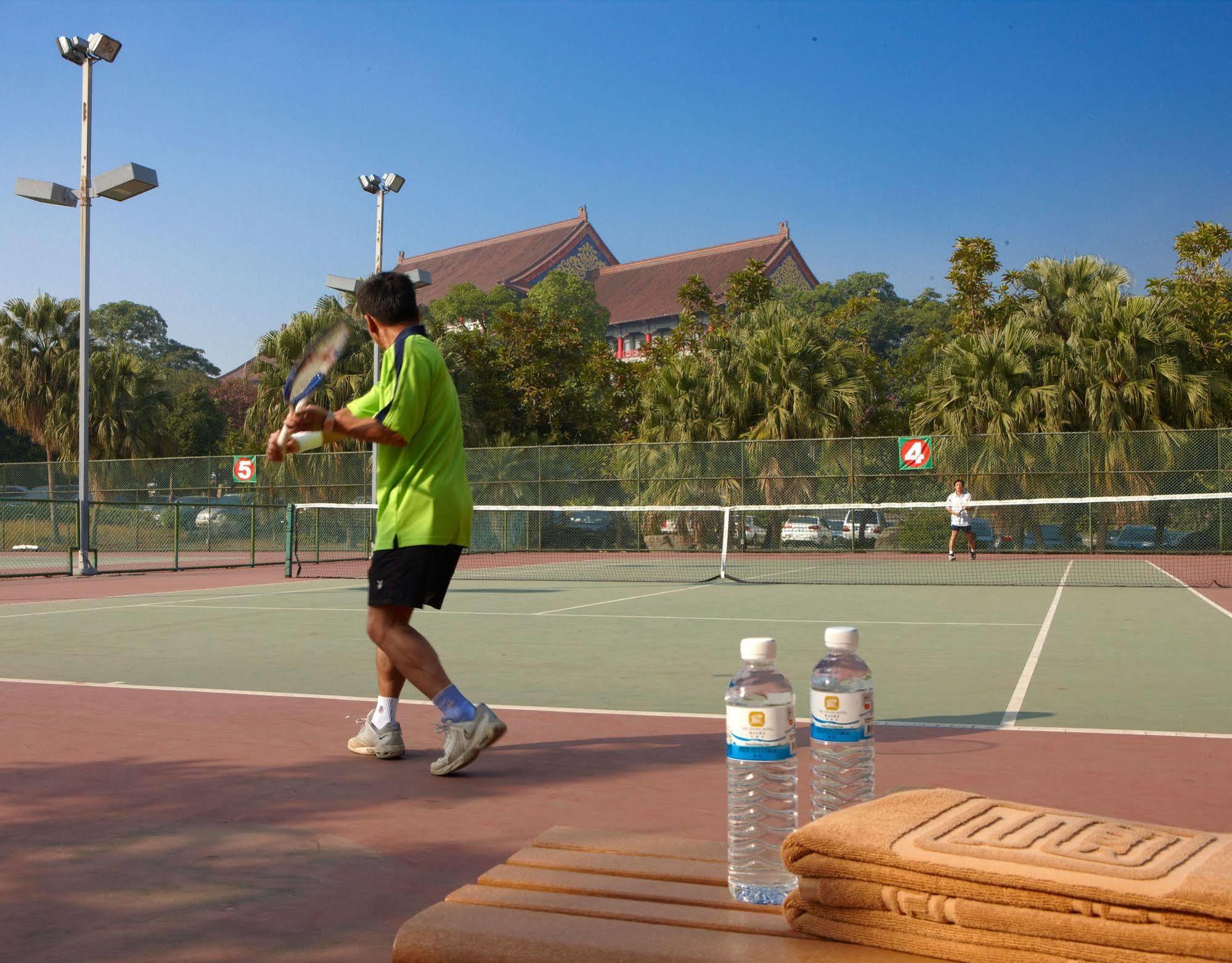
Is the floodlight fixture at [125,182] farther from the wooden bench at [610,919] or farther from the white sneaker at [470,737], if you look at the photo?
the wooden bench at [610,919]

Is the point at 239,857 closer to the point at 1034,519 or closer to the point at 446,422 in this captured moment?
the point at 446,422

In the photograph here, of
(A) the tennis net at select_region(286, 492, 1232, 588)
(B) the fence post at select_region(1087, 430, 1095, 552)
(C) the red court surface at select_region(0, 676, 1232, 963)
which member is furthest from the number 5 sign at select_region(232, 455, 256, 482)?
(C) the red court surface at select_region(0, 676, 1232, 963)

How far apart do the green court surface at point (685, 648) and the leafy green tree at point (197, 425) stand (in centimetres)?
3902

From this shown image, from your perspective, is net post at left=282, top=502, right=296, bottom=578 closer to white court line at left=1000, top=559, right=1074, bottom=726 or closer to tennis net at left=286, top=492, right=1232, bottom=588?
tennis net at left=286, top=492, right=1232, bottom=588

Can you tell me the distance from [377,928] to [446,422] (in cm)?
215

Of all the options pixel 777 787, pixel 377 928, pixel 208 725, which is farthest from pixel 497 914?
pixel 208 725

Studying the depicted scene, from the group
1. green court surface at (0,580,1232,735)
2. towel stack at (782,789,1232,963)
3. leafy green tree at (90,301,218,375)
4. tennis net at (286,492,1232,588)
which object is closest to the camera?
towel stack at (782,789,1232,963)

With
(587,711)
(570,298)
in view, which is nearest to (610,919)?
(587,711)

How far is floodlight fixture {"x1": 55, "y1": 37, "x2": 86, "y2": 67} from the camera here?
20.2 metres

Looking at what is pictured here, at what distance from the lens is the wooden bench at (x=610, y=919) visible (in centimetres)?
175

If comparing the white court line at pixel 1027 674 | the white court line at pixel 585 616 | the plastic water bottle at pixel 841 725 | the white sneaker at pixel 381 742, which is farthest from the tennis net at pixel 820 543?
the plastic water bottle at pixel 841 725

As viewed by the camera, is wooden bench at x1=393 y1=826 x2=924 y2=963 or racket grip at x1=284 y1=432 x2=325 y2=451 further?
racket grip at x1=284 y1=432 x2=325 y2=451

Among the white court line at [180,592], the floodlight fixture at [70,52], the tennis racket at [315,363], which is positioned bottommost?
the white court line at [180,592]

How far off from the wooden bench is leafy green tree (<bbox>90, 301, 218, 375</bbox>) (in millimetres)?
85117
